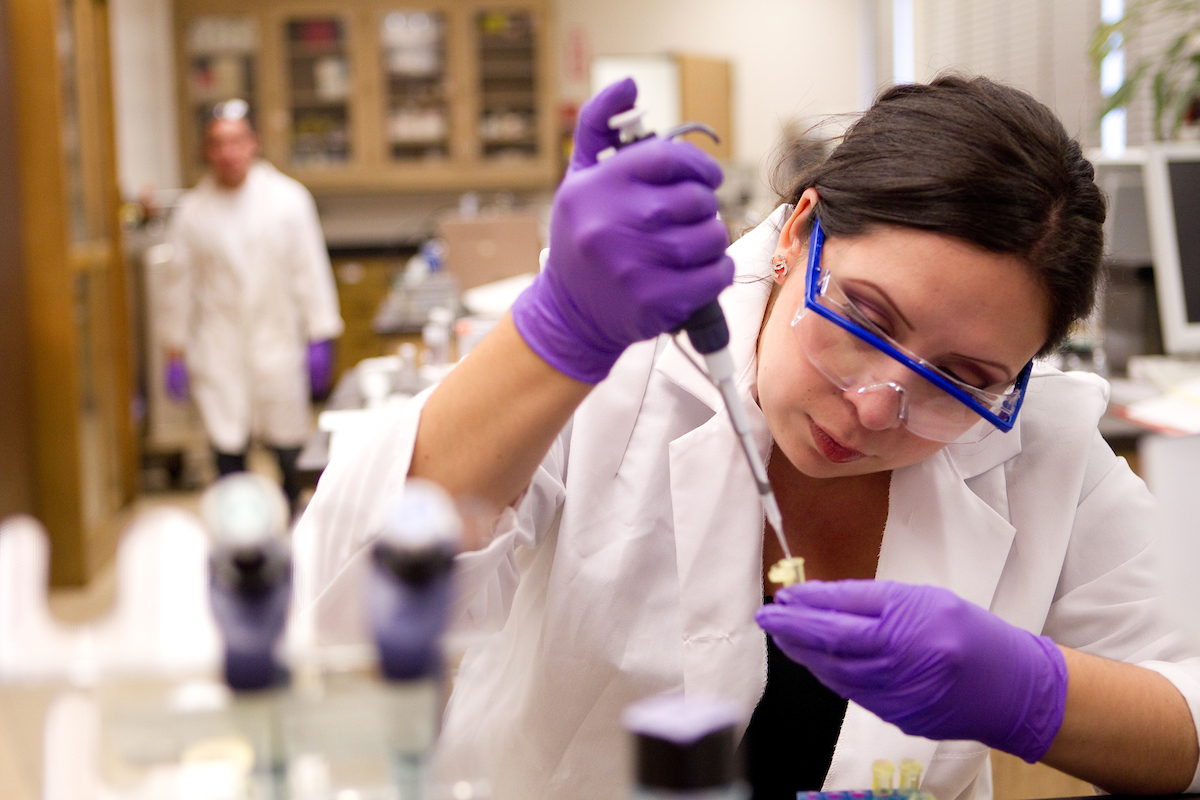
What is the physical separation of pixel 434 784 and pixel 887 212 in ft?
2.23

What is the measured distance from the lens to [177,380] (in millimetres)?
4832

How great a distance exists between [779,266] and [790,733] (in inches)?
20.6

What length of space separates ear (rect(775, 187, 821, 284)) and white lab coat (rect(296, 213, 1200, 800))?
2.3 inches

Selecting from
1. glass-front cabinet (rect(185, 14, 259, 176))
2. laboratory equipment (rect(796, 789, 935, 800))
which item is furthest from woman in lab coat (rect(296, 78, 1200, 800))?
glass-front cabinet (rect(185, 14, 259, 176))

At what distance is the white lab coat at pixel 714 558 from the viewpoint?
1.10 meters

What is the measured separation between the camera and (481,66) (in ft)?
23.7

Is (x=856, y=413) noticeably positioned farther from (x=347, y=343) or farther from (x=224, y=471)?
(x=347, y=343)

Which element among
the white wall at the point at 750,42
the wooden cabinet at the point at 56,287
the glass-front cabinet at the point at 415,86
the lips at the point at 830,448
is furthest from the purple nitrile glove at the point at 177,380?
the lips at the point at 830,448

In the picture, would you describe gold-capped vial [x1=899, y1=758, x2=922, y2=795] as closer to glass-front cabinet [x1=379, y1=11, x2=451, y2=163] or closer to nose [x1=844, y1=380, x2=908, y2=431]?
nose [x1=844, y1=380, x2=908, y2=431]

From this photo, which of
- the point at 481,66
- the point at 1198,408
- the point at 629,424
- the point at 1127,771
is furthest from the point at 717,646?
the point at 481,66

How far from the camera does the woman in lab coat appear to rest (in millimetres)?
849

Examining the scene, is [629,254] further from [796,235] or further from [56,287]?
[56,287]

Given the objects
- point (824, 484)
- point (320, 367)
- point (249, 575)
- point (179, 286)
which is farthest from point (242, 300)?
point (249, 575)

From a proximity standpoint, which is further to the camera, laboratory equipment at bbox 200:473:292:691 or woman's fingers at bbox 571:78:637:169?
woman's fingers at bbox 571:78:637:169
